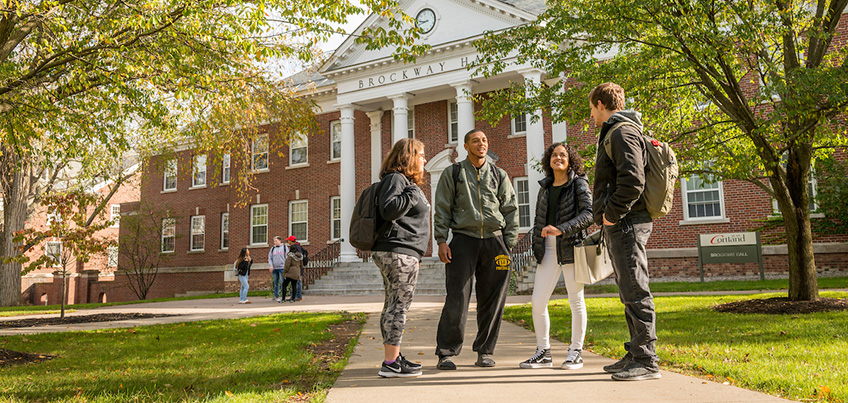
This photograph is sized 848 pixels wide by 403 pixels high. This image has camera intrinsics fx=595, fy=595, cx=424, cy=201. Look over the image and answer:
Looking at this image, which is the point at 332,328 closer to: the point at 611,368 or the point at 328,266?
the point at 611,368

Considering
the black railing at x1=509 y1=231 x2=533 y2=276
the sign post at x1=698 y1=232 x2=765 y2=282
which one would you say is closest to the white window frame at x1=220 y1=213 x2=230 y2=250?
the black railing at x1=509 y1=231 x2=533 y2=276

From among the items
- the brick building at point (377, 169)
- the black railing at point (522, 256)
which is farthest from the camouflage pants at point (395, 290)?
the black railing at point (522, 256)

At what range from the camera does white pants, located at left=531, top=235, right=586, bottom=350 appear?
468cm

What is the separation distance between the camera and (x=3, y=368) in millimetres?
5410

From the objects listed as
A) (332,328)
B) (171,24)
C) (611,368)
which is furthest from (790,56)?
(171,24)

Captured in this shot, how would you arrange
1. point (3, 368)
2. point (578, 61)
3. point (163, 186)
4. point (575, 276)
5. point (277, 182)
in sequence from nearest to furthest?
1. point (575, 276)
2. point (3, 368)
3. point (578, 61)
4. point (277, 182)
5. point (163, 186)

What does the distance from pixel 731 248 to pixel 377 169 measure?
43.0ft

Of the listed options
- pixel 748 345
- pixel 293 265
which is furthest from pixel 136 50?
pixel 293 265

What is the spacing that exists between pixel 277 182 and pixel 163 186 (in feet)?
26.0

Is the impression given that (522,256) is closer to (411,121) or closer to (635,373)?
(411,121)

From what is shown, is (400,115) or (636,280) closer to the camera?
(636,280)

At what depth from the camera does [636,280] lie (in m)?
4.07

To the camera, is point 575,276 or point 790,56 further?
point 790,56

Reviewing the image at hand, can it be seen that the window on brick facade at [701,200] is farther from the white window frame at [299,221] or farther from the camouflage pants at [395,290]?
the camouflage pants at [395,290]
